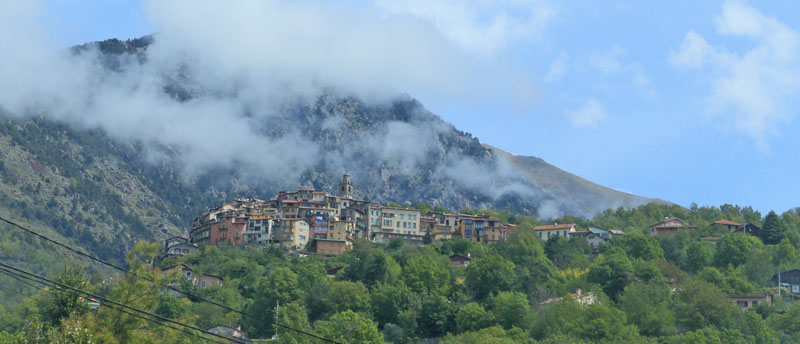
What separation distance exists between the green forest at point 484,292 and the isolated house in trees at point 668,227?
18.8ft

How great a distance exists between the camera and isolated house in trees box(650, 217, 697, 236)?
140375mm

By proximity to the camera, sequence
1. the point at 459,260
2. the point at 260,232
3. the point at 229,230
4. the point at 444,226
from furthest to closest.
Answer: the point at 444,226 → the point at 229,230 → the point at 260,232 → the point at 459,260

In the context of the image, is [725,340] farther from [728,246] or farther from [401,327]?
[728,246]

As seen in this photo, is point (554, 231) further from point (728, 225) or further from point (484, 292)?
point (484, 292)

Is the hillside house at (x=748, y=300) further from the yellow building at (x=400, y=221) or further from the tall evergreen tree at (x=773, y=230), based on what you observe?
the yellow building at (x=400, y=221)

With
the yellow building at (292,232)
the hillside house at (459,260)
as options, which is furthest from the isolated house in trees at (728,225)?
the yellow building at (292,232)

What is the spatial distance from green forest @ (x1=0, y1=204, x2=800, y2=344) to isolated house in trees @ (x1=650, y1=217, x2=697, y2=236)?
226 inches

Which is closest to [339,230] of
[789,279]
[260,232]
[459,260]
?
[260,232]

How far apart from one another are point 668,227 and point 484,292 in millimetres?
50926

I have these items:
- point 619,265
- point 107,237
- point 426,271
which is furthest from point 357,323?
point 107,237

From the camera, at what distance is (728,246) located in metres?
117

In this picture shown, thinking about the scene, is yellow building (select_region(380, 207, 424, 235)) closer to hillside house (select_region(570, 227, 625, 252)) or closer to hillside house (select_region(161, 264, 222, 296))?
hillside house (select_region(570, 227, 625, 252))

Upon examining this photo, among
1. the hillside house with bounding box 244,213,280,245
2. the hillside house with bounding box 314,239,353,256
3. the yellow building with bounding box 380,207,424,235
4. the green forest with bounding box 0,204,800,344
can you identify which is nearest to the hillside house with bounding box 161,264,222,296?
the green forest with bounding box 0,204,800,344

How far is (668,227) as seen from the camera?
142 m
